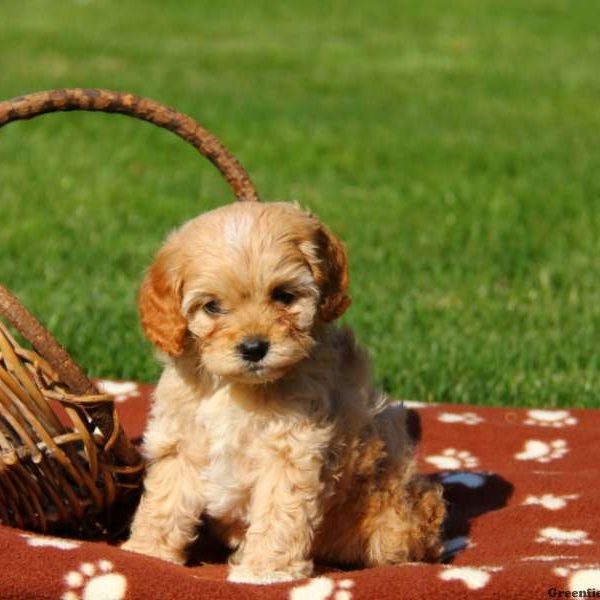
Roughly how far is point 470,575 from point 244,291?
1.13 meters

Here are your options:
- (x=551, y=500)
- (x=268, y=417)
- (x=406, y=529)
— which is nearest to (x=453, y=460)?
(x=551, y=500)

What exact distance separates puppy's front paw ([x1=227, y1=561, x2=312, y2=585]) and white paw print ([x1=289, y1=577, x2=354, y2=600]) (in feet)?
0.57

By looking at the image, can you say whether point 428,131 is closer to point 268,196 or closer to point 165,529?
point 268,196

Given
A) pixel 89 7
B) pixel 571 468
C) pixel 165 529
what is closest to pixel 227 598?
pixel 165 529

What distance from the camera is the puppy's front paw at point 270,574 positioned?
4.28m

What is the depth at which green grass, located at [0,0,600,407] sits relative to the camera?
7.29m

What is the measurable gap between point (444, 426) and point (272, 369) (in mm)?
2115

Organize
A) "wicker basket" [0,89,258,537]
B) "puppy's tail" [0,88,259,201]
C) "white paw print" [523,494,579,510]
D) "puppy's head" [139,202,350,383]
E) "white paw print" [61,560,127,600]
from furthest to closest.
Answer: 1. "white paw print" [523,494,579,510]
2. "puppy's tail" [0,88,259,201]
3. "wicker basket" [0,89,258,537]
4. "puppy's head" [139,202,350,383]
5. "white paw print" [61,560,127,600]

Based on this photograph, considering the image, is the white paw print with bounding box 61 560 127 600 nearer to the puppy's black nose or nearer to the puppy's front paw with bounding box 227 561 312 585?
the puppy's front paw with bounding box 227 561 312 585

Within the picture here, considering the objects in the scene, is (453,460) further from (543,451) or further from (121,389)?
(121,389)

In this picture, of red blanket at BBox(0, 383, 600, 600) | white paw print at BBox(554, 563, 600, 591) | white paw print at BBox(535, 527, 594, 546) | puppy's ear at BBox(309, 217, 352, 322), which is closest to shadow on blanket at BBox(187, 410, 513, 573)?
red blanket at BBox(0, 383, 600, 600)

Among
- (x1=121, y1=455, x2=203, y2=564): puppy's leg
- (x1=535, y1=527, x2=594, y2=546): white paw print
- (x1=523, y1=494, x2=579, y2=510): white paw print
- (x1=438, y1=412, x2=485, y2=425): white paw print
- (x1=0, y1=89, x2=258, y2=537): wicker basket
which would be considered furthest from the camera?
(x1=438, y1=412, x2=485, y2=425): white paw print

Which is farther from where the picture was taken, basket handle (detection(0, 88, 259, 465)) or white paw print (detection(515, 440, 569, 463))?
white paw print (detection(515, 440, 569, 463))

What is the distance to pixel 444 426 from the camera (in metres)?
6.11
